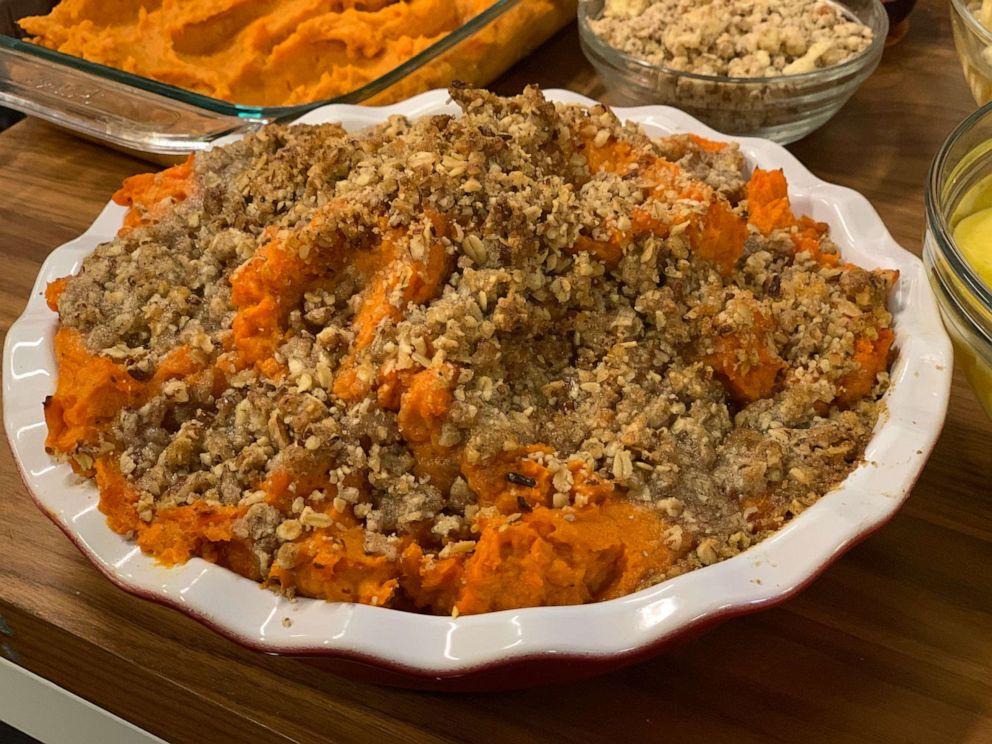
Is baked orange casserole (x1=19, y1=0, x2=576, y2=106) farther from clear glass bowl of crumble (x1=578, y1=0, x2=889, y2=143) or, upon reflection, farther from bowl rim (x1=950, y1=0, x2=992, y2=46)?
bowl rim (x1=950, y1=0, x2=992, y2=46)

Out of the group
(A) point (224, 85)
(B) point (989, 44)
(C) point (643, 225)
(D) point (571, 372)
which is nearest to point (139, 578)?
(D) point (571, 372)

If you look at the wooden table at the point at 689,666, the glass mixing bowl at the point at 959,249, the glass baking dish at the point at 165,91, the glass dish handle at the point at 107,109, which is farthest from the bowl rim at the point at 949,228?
the glass dish handle at the point at 107,109

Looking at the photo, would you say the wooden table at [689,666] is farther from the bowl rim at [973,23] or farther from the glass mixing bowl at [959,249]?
the bowl rim at [973,23]

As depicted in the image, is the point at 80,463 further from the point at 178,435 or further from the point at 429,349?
the point at 429,349

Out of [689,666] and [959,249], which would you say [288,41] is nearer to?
[959,249]

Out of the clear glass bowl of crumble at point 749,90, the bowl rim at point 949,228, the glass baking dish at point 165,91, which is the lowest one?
the clear glass bowl of crumble at point 749,90

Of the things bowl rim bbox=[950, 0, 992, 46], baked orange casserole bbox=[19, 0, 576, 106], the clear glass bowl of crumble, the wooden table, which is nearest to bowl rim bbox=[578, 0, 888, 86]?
the clear glass bowl of crumble

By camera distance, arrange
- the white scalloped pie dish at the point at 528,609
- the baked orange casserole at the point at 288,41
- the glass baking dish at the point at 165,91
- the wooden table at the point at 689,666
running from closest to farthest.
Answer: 1. the white scalloped pie dish at the point at 528,609
2. the wooden table at the point at 689,666
3. the glass baking dish at the point at 165,91
4. the baked orange casserole at the point at 288,41
